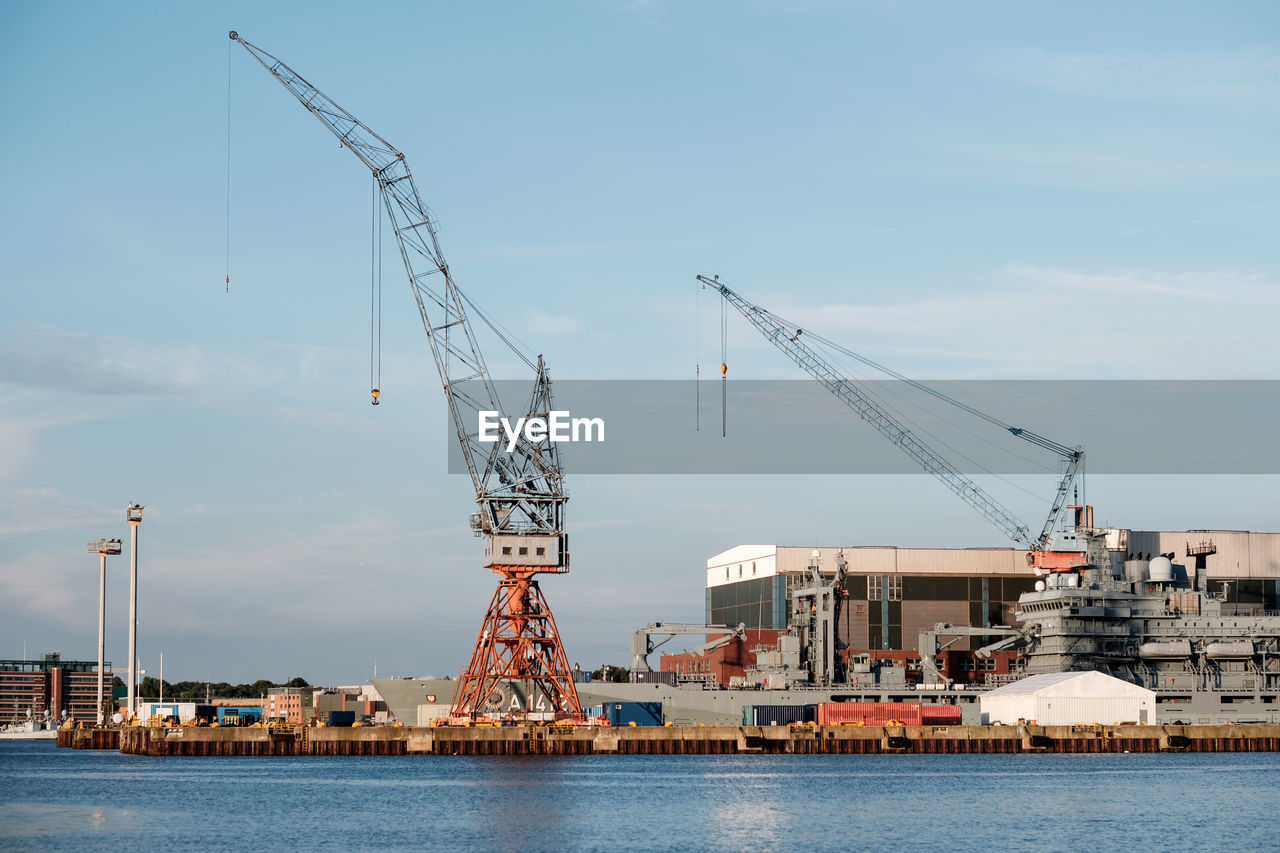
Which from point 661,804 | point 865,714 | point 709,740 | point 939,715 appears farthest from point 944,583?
point 661,804

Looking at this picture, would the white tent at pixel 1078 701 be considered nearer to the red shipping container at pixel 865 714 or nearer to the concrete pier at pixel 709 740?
the concrete pier at pixel 709 740

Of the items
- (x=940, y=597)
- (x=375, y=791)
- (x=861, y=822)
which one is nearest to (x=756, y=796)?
(x=861, y=822)

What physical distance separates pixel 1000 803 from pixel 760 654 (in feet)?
181

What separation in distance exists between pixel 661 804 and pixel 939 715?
49870 mm

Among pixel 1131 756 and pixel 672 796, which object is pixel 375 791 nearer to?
pixel 672 796

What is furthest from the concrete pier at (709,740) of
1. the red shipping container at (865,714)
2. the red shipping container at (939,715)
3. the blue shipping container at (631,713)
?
the blue shipping container at (631,713)

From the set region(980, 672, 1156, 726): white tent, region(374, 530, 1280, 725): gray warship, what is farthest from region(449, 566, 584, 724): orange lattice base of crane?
region(980, 672, 1156, 726): white tent

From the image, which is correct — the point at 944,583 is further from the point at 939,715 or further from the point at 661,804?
the point at 661,804

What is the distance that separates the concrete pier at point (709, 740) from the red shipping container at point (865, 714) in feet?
15.2

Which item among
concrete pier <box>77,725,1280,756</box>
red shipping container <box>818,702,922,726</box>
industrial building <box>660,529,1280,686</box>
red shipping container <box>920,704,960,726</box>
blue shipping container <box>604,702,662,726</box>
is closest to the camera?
concrete pier <box>77,725,1280,756</box>

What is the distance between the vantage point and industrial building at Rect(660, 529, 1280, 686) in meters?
146

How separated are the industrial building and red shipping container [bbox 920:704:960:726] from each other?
55.2 feet

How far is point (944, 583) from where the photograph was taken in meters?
150

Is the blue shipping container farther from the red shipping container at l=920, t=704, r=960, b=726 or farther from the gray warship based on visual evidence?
the red shipping container at l=920, t=704, r=960, b=726
